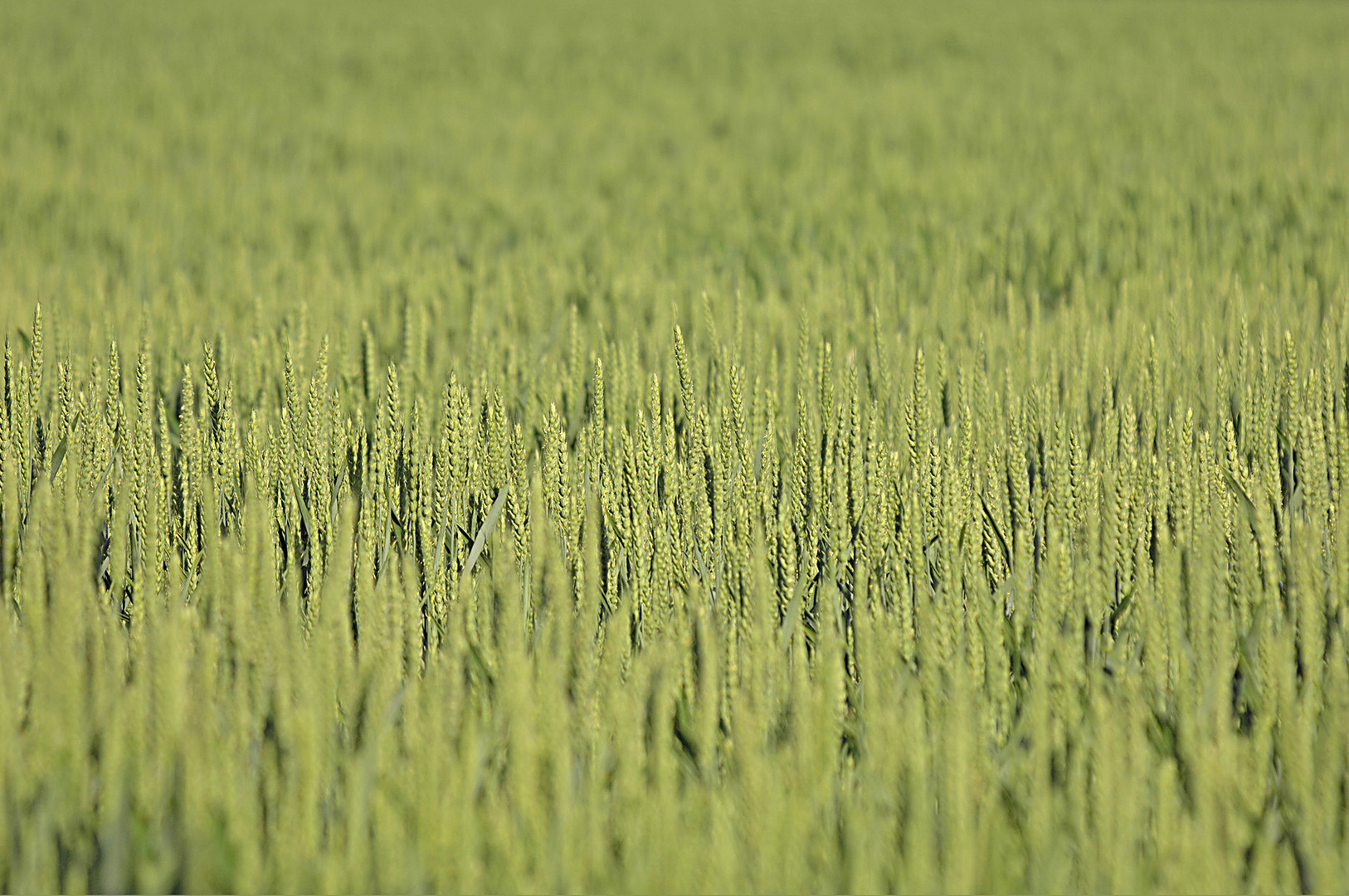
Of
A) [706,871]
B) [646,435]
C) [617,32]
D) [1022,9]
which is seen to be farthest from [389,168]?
[1022,9]

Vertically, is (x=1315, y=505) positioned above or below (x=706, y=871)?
above

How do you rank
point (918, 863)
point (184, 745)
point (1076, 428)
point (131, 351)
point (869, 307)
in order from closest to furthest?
point (918, 863), point (184, 745), point (1076, 428), point (131, 351), point (869, 307)

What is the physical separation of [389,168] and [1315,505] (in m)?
3.79

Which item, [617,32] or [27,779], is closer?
[27,779]

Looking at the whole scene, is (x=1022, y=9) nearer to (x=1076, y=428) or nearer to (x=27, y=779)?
(x=1076, y=428)

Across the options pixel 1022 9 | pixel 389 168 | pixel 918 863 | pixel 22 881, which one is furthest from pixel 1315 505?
pixel 1022 9

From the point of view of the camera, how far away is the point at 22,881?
89 centimetres

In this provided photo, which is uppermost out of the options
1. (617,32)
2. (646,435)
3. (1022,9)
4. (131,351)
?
(1022,9)

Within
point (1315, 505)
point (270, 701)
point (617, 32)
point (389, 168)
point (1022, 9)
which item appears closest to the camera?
point (270, 701)

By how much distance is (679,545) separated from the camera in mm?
1444

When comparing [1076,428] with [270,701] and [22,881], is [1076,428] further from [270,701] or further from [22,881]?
[22,881]

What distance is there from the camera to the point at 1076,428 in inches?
64.5

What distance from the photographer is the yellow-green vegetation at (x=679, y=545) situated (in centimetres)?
92

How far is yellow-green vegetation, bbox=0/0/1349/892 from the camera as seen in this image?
0.92 meters
